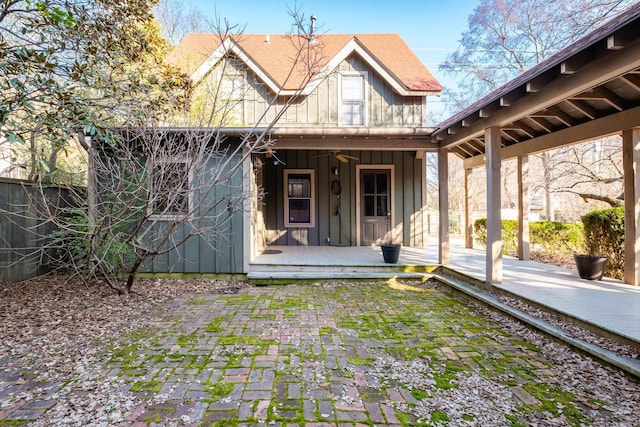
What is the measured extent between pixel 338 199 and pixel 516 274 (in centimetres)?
452

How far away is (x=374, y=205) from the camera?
8836 millimetres

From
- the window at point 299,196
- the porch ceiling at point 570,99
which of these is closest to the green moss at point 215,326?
the porch ceiling at point 570,99

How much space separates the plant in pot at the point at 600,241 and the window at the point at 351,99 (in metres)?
5.66

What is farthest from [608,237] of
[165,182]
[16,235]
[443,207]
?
[16,235]

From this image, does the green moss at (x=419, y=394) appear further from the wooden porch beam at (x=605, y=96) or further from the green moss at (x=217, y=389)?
the wooden porch beam at (x=605, y=96)

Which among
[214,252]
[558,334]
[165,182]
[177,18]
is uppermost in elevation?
[177,18]

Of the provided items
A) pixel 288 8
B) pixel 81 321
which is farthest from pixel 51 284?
pixel 288 8

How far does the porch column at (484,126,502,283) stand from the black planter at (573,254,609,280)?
1.48 meters

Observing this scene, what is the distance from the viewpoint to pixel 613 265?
5418 mm

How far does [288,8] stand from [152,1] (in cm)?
226

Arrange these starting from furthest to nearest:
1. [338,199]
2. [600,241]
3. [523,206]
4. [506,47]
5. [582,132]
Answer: [506,47], [338,199], [523,206], [600,241], [582,132]

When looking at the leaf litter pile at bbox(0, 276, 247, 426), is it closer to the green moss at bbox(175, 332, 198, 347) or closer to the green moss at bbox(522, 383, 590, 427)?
the green moss at bbox(175, 332, 198, 347)

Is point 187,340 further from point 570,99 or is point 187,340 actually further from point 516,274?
point 570,99

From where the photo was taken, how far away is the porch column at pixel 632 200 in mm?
4609
